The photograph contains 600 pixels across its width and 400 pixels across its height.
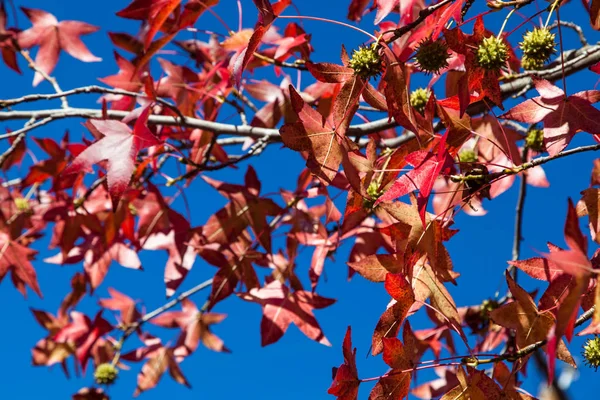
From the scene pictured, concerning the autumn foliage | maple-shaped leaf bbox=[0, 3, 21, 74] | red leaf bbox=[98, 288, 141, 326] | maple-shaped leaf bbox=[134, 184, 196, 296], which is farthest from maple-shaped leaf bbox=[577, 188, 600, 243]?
red leaf bbox=[98, 288, 141, 326]

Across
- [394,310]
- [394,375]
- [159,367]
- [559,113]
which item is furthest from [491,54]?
[159,367]

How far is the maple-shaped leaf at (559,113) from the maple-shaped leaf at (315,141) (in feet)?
1.14

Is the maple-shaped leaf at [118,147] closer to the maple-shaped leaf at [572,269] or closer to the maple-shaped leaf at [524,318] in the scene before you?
the maple-shaped leaf at [524,318]

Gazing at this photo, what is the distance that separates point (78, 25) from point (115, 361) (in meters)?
1.30

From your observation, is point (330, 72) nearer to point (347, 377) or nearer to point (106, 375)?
point (347, 377)

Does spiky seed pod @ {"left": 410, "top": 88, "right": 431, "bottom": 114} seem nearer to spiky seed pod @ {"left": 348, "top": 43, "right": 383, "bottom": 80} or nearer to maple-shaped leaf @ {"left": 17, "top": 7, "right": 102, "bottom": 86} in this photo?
spiky seed pod @ {"left": 348, "top": 43, "right": 383, "bottom": 80}

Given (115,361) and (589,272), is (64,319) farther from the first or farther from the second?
(589,272)

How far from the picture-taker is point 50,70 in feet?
7.18

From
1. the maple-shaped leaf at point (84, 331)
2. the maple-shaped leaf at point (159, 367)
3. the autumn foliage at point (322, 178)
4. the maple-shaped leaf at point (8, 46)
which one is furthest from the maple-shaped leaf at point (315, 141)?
the maple-shaped leaf at point (84, 331)

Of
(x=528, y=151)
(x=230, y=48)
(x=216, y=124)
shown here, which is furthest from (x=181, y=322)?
(x=528, y=151)

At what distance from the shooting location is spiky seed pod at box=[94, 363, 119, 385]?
9.20ft

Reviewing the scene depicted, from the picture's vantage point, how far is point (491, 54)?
1.22 meters

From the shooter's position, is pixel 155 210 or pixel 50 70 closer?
pixel 155 210

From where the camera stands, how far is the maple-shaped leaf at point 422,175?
1057mm
